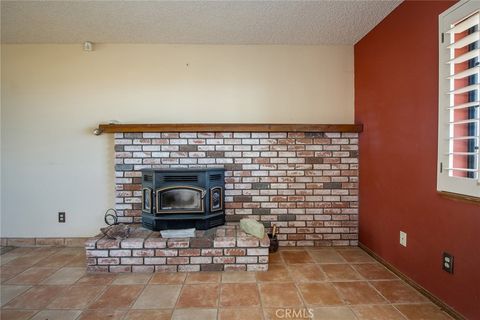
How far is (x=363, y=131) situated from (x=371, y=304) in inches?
66.5

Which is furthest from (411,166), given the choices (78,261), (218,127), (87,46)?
(87,46)

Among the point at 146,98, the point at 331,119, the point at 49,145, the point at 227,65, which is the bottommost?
the point at 49,145

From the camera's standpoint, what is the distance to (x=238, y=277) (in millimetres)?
2230

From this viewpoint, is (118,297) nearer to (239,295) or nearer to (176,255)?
(176,255)

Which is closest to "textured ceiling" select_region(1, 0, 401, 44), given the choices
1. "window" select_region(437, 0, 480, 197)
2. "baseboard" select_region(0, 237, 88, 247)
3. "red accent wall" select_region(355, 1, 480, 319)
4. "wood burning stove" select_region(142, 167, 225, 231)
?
"red accent wall" select_region(355, 1, 480, 319)

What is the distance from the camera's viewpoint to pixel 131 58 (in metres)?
2.98

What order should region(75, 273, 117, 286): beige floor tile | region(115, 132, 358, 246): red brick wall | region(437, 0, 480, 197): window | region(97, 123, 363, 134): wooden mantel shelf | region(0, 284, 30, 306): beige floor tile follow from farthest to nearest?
region(115, 132, 358, 246): red brick wall → region(97, 123, 363, 134): wooden mantel shelf → region(75, 273, 117, 286): beige floor tile → region(0, 284, 30, 306): beige floor tile → region(437, 0, 480, 197): window

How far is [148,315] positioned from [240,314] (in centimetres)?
59

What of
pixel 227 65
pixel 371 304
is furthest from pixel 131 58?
pixel 371 304

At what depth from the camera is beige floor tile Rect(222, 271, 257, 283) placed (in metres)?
2.17

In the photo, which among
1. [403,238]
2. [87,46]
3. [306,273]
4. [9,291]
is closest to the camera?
[9,291]

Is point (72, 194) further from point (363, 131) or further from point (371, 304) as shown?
point (363, 131)

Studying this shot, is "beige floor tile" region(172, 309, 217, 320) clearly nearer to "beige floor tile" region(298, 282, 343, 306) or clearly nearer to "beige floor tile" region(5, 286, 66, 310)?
"beige floor tile" region(298, 282, 343, 306)

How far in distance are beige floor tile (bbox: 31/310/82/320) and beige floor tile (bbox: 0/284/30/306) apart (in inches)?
15.0
